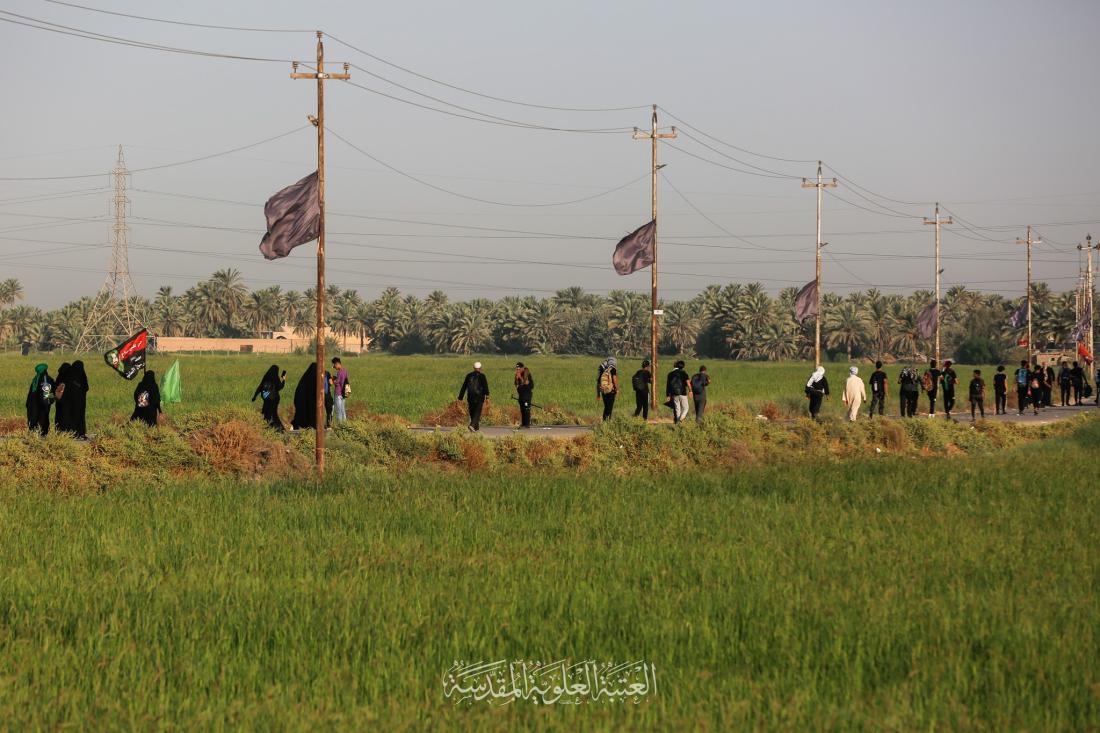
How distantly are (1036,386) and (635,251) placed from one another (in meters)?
17.2

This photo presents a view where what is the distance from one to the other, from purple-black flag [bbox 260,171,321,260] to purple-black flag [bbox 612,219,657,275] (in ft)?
58.0

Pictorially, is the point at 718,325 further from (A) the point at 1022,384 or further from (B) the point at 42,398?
(B) the point at 42,398

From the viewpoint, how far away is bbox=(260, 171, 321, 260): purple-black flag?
76.5ft

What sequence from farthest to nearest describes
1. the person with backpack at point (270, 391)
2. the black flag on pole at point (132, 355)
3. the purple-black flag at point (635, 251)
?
the purple-black flag at point (635, 251) → the black flag on pole at point (132, 355) → the person with backpack at point (270, 391)

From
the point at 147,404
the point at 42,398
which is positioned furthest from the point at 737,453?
the point at 42,398

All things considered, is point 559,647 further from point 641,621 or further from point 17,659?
point 17,659

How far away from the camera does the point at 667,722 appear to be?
23.7 ft

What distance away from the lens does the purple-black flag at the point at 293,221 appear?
76.5 ft

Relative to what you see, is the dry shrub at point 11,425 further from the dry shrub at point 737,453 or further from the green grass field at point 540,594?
the dry shrub at point 737,453

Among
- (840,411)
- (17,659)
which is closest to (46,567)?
(17,659)

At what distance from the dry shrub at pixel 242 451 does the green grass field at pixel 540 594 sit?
0.42m

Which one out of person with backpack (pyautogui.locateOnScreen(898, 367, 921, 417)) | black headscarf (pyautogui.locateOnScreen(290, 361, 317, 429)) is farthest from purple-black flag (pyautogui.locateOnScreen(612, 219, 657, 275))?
black headscarf (pyautogui.locateOnScreen(290, 361, 317, 429))

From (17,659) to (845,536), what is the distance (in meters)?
8.82

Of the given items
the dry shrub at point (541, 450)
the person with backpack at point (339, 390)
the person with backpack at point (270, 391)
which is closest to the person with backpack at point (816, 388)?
the dry shrub at point (541, 450)
